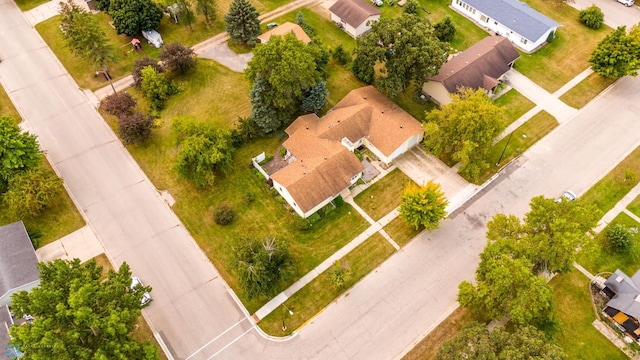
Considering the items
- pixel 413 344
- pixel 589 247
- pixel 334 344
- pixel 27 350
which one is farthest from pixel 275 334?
pixel 589 247

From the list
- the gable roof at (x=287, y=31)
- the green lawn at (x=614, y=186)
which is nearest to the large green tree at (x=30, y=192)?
the gable roof at (x=287, y=31)

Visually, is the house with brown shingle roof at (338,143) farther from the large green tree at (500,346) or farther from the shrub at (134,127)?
the large green tree at (500,346)

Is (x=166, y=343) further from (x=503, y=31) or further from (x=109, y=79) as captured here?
(x=503, y=31)

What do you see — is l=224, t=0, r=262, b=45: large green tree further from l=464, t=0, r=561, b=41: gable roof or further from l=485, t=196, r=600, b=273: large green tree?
l=485, t=196, r=600, b=273: large green tree

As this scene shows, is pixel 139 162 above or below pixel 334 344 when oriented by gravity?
above

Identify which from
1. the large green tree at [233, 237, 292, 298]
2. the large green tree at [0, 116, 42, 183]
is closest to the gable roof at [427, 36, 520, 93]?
the large green tree at [233, 237, 292, 298]

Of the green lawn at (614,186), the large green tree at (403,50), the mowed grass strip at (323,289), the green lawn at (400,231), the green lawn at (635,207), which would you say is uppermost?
the large green tree at (403,50)
